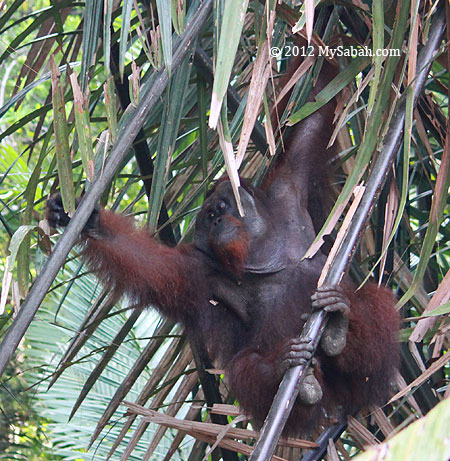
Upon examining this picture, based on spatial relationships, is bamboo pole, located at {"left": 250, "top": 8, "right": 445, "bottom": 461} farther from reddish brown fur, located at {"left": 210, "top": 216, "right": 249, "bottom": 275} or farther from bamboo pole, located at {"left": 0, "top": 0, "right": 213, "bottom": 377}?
reddish brown fur, located at {"left": 210, "top": 216, "right": 249, "bottom": 275}

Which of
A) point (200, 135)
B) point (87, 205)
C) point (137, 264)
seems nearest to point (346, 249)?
point (87, 205)

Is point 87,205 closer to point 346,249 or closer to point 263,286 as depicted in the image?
point 346,249

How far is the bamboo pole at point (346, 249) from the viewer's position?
4.08 feet

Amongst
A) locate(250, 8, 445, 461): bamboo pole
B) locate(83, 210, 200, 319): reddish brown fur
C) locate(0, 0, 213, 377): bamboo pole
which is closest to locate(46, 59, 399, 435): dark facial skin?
locate(83, 210, 200, 319): reddish brown fur

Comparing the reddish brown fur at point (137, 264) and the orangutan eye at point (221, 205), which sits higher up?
the orangutan eye at point (221, 205)

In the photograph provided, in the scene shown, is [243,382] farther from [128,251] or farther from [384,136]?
[384,136]

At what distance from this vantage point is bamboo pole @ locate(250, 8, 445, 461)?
124 centimetres

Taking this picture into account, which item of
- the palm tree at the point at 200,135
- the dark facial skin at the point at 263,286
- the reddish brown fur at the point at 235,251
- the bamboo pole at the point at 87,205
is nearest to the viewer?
the bamboo pole at the point at 87,205

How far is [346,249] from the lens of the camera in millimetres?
1462

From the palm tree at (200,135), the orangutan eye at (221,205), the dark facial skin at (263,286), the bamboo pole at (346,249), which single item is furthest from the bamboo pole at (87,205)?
the orangutan eye at (221,205)

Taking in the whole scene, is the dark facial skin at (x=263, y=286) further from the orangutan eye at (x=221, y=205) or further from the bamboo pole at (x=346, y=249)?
the bamboo pole at (x=346, y=249)

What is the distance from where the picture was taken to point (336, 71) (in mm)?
2600

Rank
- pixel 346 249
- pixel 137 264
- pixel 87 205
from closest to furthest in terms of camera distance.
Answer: pixel 87 205 → pixel 346 249 → pixel 137 264

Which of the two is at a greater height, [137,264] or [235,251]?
[235,251]
